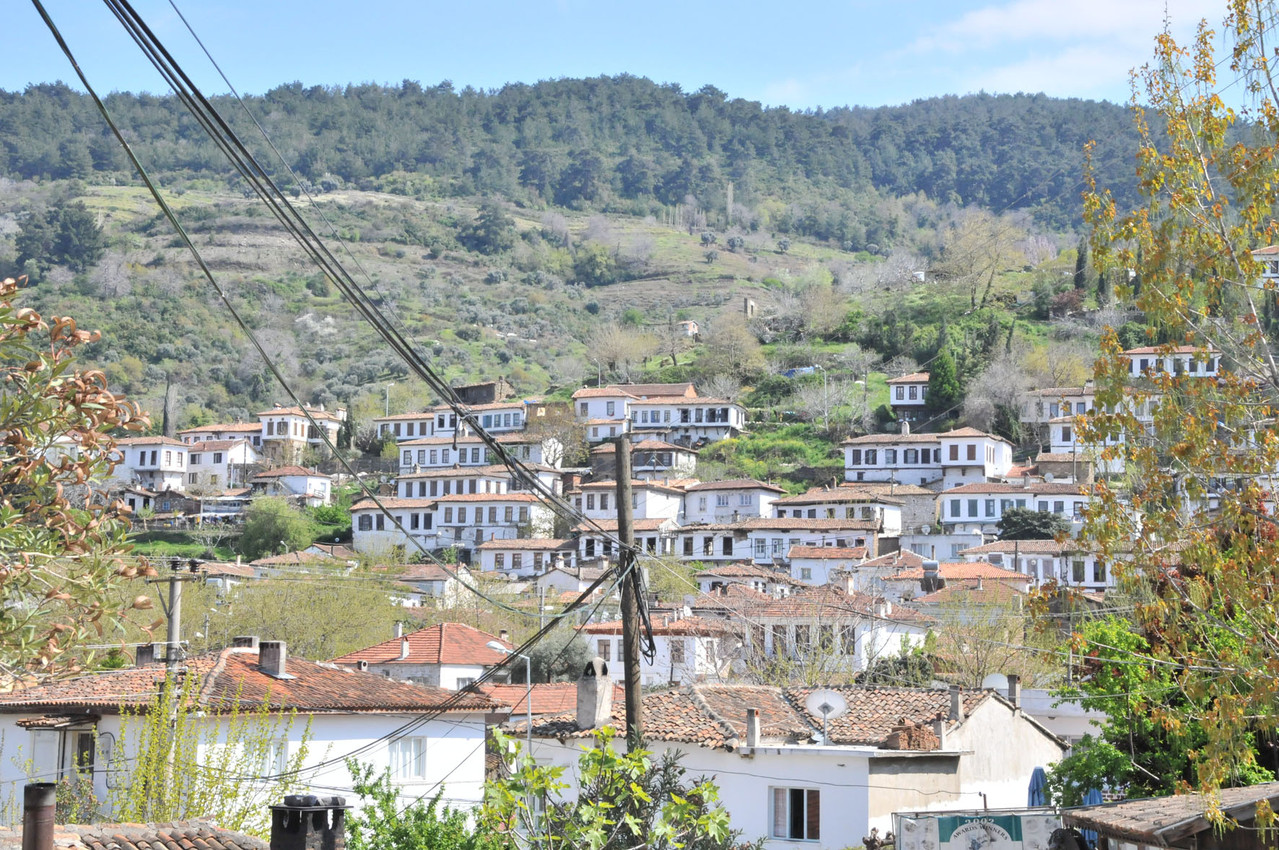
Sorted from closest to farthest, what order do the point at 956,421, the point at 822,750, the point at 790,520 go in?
the point at 822,750
the point at 790,520
the point at 956,421

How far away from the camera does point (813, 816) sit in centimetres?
2328

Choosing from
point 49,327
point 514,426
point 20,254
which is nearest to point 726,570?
point 514,426

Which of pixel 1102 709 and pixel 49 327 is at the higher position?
pixel 49 327

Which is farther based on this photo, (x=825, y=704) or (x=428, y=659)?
(x=428, y=659)

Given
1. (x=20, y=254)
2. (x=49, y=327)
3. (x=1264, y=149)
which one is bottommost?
(x=49, y=327)

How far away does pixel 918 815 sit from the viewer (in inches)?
762

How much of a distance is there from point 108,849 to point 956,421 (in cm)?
9474

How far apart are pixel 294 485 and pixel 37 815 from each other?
3578 inches

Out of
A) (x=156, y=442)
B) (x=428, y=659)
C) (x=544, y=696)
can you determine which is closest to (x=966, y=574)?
(x=428, y=659)

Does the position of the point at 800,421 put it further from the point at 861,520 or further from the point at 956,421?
the point at 861,520

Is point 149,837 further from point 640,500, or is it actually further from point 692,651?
point 640,500

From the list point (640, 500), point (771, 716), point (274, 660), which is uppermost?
point (640, 500)

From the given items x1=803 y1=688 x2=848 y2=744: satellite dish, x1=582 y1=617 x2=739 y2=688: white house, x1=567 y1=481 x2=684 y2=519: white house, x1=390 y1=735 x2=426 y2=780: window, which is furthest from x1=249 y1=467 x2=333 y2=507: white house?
x1=803 y1=688 x2=848 y2=744: satellite dish

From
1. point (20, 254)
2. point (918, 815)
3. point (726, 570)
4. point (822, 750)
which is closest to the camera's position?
point (918, 815)
